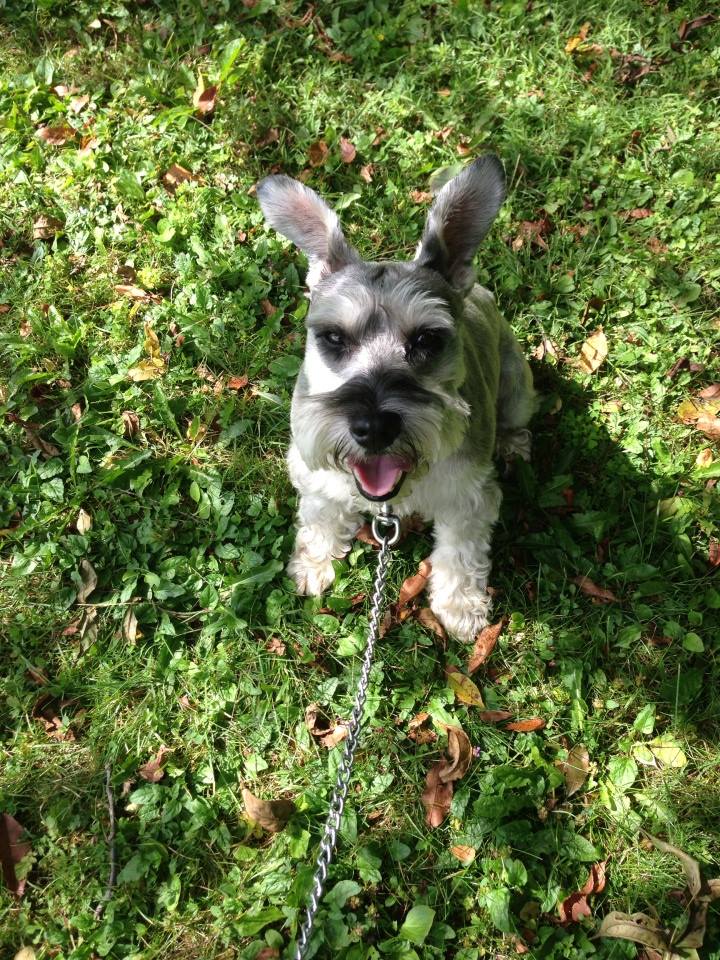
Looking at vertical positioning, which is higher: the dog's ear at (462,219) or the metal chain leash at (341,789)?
the dog's ear at (462,219)

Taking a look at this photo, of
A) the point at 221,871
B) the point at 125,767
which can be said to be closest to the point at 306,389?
the point at 125,767

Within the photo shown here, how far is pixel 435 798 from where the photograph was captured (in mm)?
3906

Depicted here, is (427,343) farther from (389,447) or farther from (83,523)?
(83,523)

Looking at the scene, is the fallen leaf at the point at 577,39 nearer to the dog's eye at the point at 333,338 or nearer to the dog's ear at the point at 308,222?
the dog's ear at the point at 308,222

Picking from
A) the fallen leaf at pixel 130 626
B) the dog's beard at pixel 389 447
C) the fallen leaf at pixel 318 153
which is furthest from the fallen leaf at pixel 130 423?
the fallen leaf at pixel 318 153

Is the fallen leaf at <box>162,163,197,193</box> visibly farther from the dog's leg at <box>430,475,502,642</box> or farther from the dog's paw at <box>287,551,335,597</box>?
the dog's leg at <box>430,475,502,642</box>

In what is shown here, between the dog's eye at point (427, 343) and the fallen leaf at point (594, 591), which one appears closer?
the dog's eye at point (427, 343)

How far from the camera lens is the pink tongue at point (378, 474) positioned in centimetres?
326

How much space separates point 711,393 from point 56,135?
5997 millimetres

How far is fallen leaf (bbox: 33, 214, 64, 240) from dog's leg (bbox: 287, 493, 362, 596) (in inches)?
→ 136

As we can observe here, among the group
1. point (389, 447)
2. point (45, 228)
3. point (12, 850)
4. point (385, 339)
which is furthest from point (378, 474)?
point (45, 228)

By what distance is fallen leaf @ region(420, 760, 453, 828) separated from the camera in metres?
3.87

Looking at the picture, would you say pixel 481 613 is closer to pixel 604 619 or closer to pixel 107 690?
pixel 604 619

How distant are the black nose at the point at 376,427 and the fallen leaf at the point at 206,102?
4.54 metres
